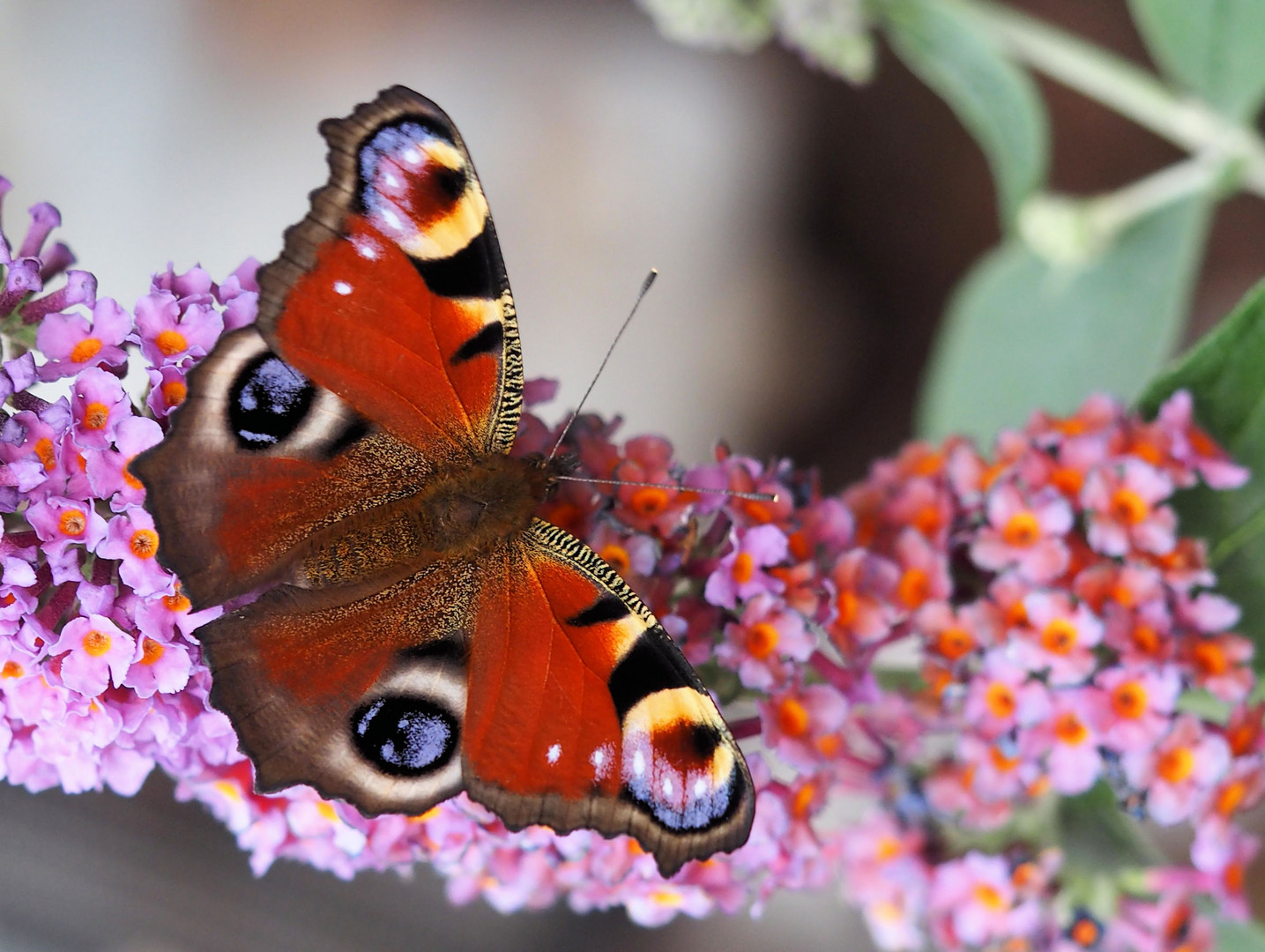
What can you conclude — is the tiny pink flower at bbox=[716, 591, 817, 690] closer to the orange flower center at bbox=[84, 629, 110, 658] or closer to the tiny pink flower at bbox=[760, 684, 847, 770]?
the tiny pink flower at bbox=[760, 684, 847, 770]

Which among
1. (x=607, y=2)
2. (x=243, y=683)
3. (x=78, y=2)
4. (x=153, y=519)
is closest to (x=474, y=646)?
(x=243, y=683)

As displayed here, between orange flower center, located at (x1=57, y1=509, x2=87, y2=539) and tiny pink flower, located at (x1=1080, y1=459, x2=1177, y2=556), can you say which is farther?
tiny pink flower, located at (x1=1080, y1=459, x2=1177, y2=556)

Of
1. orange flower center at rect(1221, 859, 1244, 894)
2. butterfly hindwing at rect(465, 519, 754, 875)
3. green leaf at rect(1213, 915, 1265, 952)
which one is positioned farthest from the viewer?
green leaf at rect(1213, 915, 1265, 952)

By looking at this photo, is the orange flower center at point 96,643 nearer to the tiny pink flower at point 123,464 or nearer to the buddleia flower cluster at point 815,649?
the buddleia flower cluster at point 815,649

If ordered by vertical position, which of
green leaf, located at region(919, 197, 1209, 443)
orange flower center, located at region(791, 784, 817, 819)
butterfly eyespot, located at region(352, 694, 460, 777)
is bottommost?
butterfly eyespot, located at region(352, 694, 460, 777)

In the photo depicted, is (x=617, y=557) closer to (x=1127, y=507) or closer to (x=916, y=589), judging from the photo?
(x=916, y=589)

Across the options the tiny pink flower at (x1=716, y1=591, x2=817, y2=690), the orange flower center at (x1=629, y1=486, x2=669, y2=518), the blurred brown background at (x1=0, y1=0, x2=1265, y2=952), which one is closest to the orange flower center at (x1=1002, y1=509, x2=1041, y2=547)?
the tiny pink flower at (x1=716, y1=591, x2=817, y2=690)
